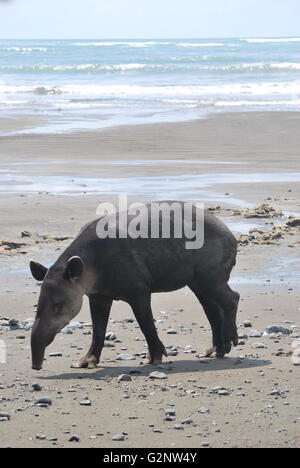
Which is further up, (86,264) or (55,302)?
(86,264)

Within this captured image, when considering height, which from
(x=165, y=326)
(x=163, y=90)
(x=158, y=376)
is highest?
(x=158, y=376)

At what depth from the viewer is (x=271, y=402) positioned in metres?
8.98

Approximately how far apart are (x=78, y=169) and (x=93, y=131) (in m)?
8.93

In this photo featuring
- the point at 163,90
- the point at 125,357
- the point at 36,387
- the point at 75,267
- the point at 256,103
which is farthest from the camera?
the point at 163,90

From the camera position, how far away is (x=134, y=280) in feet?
35.4

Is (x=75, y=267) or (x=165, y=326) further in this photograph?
(x=165, y=326)

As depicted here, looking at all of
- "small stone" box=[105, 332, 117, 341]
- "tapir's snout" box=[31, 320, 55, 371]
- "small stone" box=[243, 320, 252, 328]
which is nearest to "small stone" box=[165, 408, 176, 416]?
"tapir's snout" box=[31, 320, 55, 371]

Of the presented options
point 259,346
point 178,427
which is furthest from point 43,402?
point 259,346

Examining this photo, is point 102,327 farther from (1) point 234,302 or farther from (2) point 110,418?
(2) point 110,418

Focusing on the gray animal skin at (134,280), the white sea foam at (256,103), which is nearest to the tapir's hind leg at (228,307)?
the gray animal skin at (134,280)

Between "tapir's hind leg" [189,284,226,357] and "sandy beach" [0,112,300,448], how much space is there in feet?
0.70

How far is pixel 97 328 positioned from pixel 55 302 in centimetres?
55

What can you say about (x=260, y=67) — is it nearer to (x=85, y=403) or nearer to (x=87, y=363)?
(x=87, y=363)

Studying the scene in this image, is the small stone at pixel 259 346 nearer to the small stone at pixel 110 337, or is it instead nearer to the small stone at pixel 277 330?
the small stone at pixel 277 330
